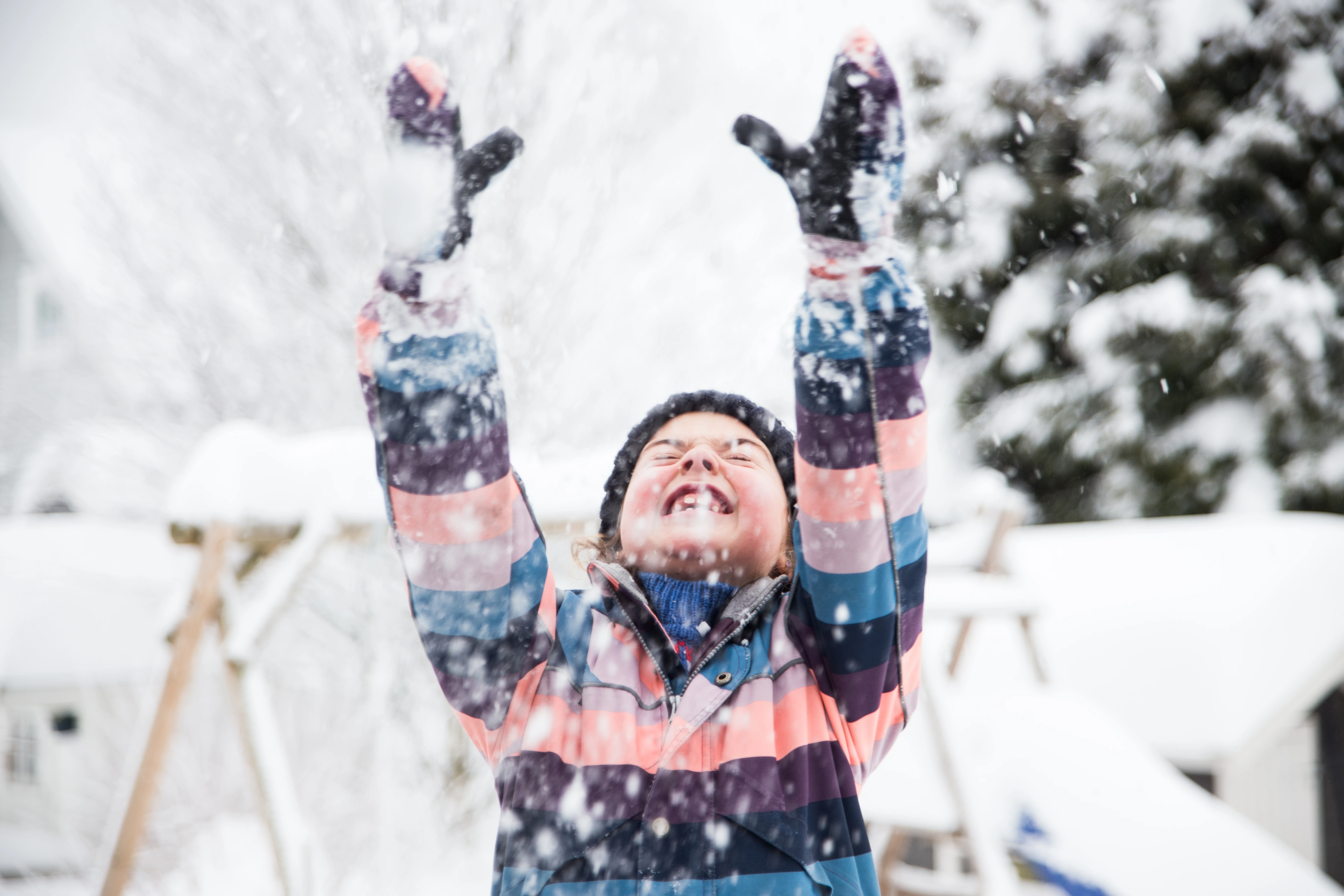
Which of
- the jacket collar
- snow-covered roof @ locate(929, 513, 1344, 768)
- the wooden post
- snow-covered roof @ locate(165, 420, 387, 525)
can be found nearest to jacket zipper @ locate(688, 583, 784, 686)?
the jacket collar

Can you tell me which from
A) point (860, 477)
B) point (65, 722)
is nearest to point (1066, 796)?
point (860, 477)

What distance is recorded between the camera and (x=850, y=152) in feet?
2.74

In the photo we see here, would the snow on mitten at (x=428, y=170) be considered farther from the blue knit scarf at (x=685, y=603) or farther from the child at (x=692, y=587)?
the blue knit scarf at (x=685, y=603)

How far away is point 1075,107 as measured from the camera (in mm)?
7469

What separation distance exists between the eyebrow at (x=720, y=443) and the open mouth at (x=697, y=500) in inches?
4.5

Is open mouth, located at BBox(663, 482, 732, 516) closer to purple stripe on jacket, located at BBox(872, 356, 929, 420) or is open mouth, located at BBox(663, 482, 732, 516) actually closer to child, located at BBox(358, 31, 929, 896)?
child, located at BBox(358, 31, 929, 896)

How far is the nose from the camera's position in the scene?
4.23 feet

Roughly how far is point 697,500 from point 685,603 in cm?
17

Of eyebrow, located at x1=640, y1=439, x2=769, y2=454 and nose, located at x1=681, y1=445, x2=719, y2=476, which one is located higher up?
eyebrow, located at x1=640, y1=439, x2=769, y2=454

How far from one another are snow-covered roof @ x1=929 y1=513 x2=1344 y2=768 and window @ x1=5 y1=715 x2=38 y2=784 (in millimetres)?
7328

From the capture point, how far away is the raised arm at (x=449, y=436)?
854mm

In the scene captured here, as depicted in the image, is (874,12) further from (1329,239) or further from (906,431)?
(1329,239)

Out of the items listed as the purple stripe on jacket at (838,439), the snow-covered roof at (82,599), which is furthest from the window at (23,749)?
the purple stripe on jacket at (838,439)

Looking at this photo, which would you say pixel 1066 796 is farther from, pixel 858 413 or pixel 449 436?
pixel 449 436
